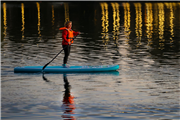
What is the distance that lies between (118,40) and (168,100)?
15.4m

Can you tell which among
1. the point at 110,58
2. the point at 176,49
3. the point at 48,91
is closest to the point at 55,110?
the point at 48,91

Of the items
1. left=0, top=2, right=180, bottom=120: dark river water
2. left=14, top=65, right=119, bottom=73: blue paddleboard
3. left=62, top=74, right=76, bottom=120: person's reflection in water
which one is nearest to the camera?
left=62, top=74, right=76, bottom=120: person's reflection in water

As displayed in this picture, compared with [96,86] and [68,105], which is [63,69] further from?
[68,105]

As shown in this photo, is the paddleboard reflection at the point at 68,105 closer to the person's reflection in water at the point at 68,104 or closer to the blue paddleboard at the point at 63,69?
the person's reflection in water at the point at 68,104

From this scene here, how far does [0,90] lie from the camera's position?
11672 millimetres

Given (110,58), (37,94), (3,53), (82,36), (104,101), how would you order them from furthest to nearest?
(82,36), (3,53), (110,58), (37,94), (104,101)

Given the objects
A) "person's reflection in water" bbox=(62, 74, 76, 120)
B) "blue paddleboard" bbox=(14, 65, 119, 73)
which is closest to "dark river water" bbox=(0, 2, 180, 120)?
"person's reflection in water" bbox=(62, 74, 76, 120)

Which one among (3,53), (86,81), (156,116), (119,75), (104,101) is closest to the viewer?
(156,116)

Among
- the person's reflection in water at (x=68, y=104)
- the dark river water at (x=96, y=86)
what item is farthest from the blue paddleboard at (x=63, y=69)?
the person's reflection in water at (x=68, y=104)

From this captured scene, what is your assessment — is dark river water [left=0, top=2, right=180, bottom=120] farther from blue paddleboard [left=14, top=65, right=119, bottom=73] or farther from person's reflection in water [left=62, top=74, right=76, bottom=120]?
blue paddleboard [left=14, top=65, right=119, bottom=73]

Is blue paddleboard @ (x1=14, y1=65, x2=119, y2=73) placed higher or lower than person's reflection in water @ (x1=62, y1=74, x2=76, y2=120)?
higher

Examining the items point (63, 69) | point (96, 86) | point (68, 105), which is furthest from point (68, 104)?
point (63, 69)

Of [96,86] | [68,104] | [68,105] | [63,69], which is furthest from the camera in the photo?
[63,69]

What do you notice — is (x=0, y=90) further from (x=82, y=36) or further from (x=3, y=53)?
(x=82, y=36)
